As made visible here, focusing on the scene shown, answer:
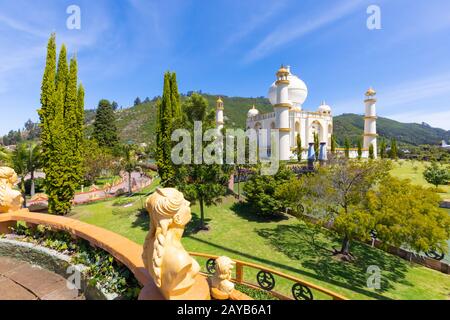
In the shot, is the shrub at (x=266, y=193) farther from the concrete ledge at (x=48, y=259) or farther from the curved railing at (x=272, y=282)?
the concrete ledge at (x=48, y=259)

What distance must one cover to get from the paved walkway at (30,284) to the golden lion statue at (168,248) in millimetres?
2150

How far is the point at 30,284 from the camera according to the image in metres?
4.36

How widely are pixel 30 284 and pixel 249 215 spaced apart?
550 inches

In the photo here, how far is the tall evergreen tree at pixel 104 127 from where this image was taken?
140 feet

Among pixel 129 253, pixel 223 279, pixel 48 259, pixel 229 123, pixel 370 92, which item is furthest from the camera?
pixel 229 123

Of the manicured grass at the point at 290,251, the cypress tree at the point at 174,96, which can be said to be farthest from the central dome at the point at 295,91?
the manicured grass at the point at 290,251

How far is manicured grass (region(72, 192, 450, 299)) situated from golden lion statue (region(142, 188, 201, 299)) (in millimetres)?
6467

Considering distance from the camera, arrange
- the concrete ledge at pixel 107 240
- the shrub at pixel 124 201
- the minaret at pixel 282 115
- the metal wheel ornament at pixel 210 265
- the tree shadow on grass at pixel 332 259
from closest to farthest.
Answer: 1. the concrete ledge at pixel 107 240
2. the metal wheel ornament at pixel 210 265
3. the tree shadow on grass at pixel 332 259
4. the shrub at pixel 124 201
5. the minaret at pixel 282 115

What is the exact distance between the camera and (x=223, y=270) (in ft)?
10.8

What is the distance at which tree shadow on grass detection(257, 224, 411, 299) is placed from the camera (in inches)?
375

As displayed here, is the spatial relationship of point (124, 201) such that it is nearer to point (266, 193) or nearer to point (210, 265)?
point (266, 193)

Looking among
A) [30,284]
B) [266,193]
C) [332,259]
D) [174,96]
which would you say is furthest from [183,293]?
[174,96]
